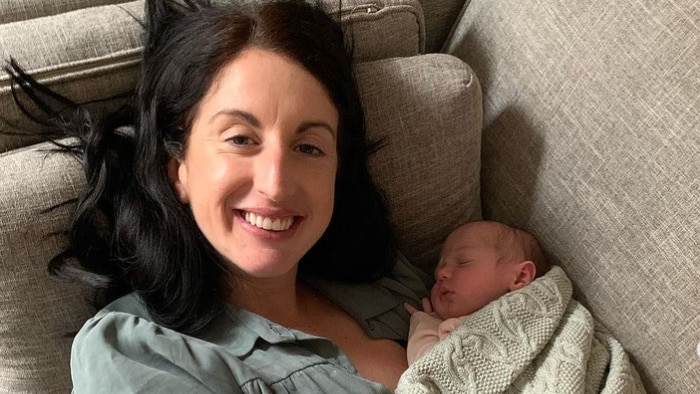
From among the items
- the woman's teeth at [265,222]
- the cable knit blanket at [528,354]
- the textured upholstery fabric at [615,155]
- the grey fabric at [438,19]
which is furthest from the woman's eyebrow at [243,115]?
the grey fabric at [438,19]

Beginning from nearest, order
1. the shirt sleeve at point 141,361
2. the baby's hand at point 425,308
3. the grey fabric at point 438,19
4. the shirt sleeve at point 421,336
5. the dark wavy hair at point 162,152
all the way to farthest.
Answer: the shirt sleeve at point 141,361 → the dark wavy hair at point 162,152 → the shirt sleeve at point 421,336 → the baby's hand at point 425,308 → the grey fabric at point 438,19

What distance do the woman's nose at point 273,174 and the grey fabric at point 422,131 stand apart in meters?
0.30

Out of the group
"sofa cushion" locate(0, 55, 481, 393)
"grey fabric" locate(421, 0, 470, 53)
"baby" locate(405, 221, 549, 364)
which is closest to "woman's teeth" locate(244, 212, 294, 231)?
"sofa cushion" locate(0, 55, 481, 393)

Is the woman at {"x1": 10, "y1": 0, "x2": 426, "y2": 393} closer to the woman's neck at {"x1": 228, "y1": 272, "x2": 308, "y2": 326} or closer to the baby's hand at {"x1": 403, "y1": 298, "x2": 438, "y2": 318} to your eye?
the woman's neck at {"x1": 228, "y1": 272, "x2": 308, "y2": 326}

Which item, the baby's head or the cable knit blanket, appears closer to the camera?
the cable knit blanket

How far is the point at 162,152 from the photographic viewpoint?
1113 millimetres

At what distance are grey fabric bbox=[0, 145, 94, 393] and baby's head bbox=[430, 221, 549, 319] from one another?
61 cm

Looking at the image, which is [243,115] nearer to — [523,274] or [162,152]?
[162,152]

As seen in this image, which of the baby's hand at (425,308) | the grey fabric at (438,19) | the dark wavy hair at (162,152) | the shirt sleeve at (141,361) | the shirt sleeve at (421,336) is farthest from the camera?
the grey fabric at (438,19)

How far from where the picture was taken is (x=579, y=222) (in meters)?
1.28

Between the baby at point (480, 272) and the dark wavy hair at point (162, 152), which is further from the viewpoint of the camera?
the baby at point (480, 272)

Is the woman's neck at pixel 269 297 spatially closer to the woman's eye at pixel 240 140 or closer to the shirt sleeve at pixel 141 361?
the shirt sleeve at pixel 141 361

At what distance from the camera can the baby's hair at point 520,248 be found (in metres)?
1.33

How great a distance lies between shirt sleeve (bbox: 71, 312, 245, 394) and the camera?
0.96 m
